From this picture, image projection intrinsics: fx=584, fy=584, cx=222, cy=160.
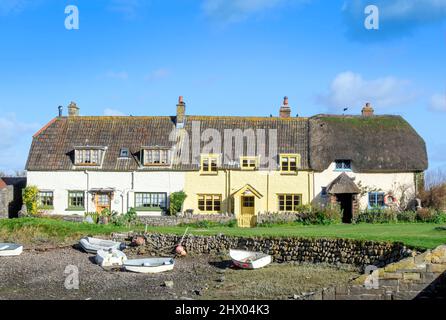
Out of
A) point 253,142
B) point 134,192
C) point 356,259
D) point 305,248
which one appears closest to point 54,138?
point 134,192

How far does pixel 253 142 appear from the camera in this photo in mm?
41938

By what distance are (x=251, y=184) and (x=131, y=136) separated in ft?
31.5

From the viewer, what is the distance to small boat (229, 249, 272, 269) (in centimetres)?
2600

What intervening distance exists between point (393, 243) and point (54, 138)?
27097mm

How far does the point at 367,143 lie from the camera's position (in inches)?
1626

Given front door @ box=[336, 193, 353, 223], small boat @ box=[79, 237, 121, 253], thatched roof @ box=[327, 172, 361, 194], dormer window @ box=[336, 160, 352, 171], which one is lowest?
small boat @ box=[79, 237, 121, 253]

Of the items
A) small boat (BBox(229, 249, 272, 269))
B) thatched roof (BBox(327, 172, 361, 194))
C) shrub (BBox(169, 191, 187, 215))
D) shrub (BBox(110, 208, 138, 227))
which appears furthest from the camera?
shrub (BBox(169, 191, 187, 215))

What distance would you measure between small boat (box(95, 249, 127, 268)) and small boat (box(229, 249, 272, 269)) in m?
5.25

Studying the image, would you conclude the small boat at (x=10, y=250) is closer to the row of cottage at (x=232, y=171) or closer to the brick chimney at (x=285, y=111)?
the row of cottage at (x=232, y=171)

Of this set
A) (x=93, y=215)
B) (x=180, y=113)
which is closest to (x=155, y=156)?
(x=180, y=113)

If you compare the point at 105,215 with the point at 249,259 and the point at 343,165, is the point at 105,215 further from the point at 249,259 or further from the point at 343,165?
the point at 343,165

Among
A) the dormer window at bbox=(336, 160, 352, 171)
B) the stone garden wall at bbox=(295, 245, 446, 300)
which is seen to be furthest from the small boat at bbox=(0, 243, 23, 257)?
the dormer window at bbox=(336, 160, 352, 171)

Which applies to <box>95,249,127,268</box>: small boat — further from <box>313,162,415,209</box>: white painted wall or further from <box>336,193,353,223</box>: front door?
<box>336,193,353,223</box>: front door

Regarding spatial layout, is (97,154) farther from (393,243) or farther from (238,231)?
(393,243)
